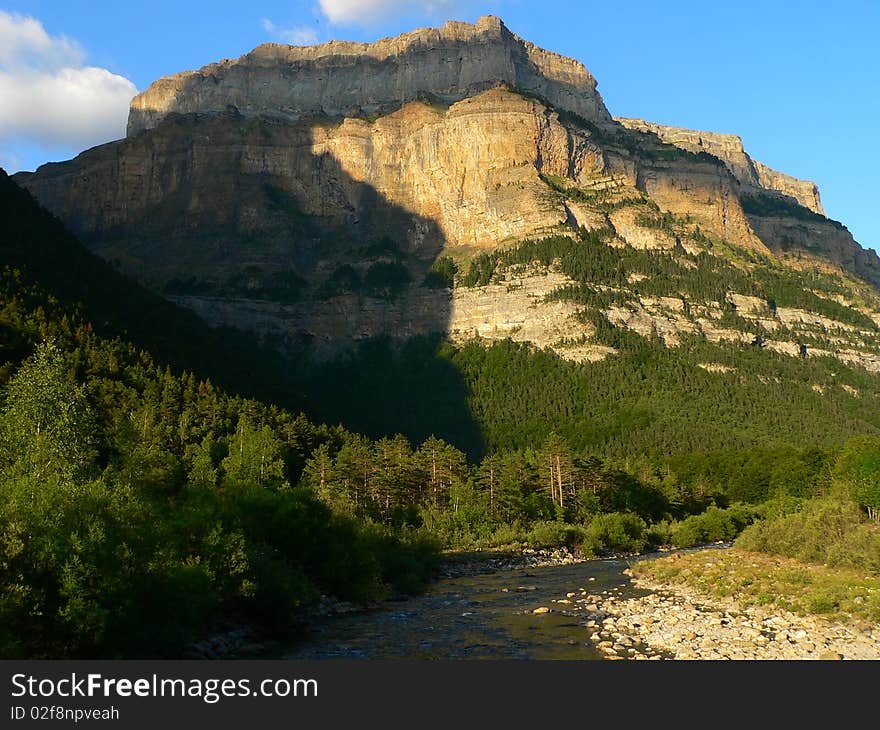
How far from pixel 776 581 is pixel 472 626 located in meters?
16.7

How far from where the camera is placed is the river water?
2933cm

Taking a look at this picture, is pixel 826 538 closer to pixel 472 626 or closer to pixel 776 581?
pixel 776 581

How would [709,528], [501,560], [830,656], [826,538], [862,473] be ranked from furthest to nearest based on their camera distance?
[709,528] → [862,473] → [501,560] → [826,538] → [830,656]

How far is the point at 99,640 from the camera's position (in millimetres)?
21984

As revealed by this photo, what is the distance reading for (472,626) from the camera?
35.4 metres

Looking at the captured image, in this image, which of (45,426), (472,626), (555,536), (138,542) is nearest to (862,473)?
(555,536)

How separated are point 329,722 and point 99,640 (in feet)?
31.9

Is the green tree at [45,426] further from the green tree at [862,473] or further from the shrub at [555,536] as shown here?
the green tree at [862,473]

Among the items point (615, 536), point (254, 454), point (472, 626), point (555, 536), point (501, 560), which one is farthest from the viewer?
point (254, 454)

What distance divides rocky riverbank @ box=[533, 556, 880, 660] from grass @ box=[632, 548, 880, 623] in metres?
0.84

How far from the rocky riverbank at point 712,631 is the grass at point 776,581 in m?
0.84

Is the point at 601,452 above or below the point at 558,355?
below

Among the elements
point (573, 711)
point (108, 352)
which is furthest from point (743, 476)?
point (573, 711)

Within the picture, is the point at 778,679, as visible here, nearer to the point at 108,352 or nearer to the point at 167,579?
the point at 167,579
